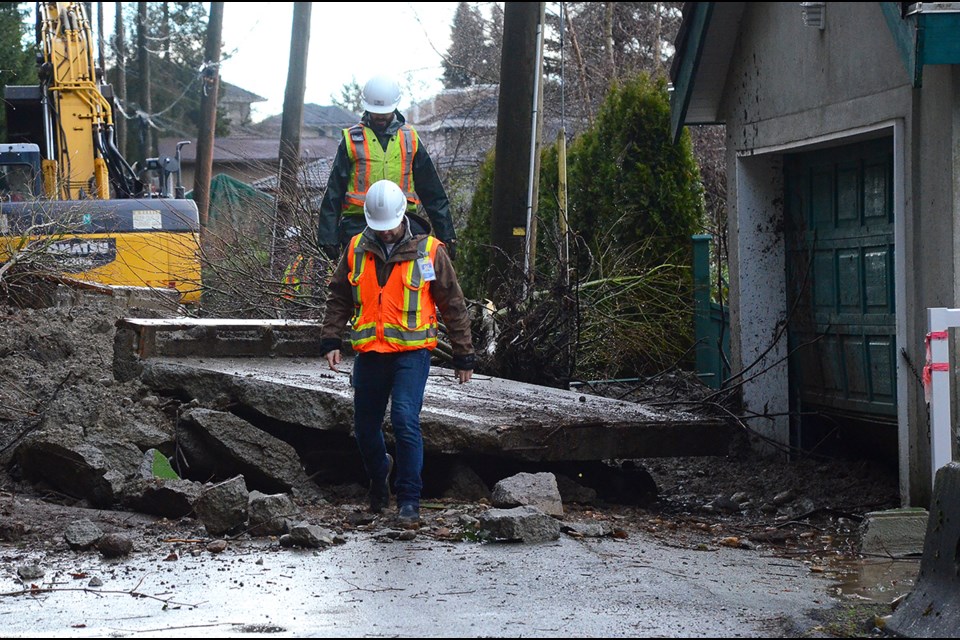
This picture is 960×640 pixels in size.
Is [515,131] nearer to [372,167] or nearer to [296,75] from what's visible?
[372,167]

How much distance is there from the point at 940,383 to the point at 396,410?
2.74m

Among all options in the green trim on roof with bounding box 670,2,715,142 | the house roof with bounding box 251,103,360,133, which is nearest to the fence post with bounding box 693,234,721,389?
the green trim on roof with bounding box 670,2,715,142

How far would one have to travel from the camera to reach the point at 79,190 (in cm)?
1523

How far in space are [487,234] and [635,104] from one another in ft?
8.51

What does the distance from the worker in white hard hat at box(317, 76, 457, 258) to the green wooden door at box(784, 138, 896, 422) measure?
2685 mm

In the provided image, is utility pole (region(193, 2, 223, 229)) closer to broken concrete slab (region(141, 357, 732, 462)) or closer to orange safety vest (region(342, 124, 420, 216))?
broken concrete slab (region(141, 357, 732, 462))

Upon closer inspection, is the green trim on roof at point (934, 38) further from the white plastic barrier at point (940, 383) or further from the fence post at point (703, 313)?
the fence post at point (703, 313)

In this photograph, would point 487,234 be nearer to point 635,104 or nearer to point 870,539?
point 635,104

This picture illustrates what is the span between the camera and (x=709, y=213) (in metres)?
19.1

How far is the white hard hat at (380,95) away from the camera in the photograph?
796 centimetres

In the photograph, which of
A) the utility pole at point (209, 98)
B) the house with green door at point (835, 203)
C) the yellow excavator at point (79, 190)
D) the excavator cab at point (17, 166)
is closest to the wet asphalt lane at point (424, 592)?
the house with green door at point (835, 203)

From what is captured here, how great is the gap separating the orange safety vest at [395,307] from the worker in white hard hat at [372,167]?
1155 millimetres

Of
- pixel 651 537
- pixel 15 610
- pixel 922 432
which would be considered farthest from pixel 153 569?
pixel 922 432

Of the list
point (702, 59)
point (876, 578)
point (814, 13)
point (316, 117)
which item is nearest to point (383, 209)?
point (876, 578)
